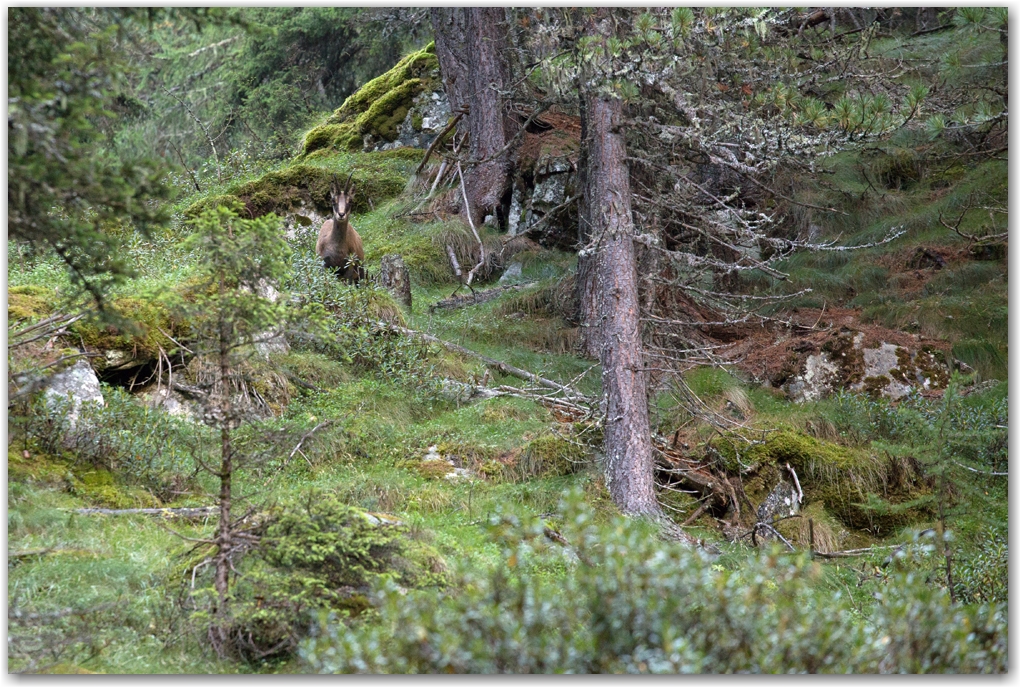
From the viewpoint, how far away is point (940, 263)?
436 inches

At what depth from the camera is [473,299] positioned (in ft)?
37.2

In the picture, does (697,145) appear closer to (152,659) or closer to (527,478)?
(527,478)

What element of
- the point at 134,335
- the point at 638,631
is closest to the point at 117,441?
the point at 134,335

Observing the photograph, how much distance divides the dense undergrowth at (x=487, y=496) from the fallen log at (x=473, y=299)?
243 mm

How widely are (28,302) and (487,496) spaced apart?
12.8 ft

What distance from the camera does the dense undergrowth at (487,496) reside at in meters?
3.07

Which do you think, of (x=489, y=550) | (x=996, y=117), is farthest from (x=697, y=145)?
(x=489, y=550)

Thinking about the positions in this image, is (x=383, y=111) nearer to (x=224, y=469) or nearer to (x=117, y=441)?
(x=117, y=441)

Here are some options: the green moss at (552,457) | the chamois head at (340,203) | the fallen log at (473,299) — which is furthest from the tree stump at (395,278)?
the green moss at (552,457)

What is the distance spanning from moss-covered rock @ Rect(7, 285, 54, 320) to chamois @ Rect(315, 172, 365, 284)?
346 cm

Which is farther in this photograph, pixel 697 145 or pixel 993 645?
pixel 697 145

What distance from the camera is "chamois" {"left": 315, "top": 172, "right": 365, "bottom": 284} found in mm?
10461

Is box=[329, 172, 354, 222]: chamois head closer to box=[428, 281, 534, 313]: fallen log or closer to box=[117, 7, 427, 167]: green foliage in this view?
box=[428, 281, 534, 313]: fallen log

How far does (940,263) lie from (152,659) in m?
10.0
